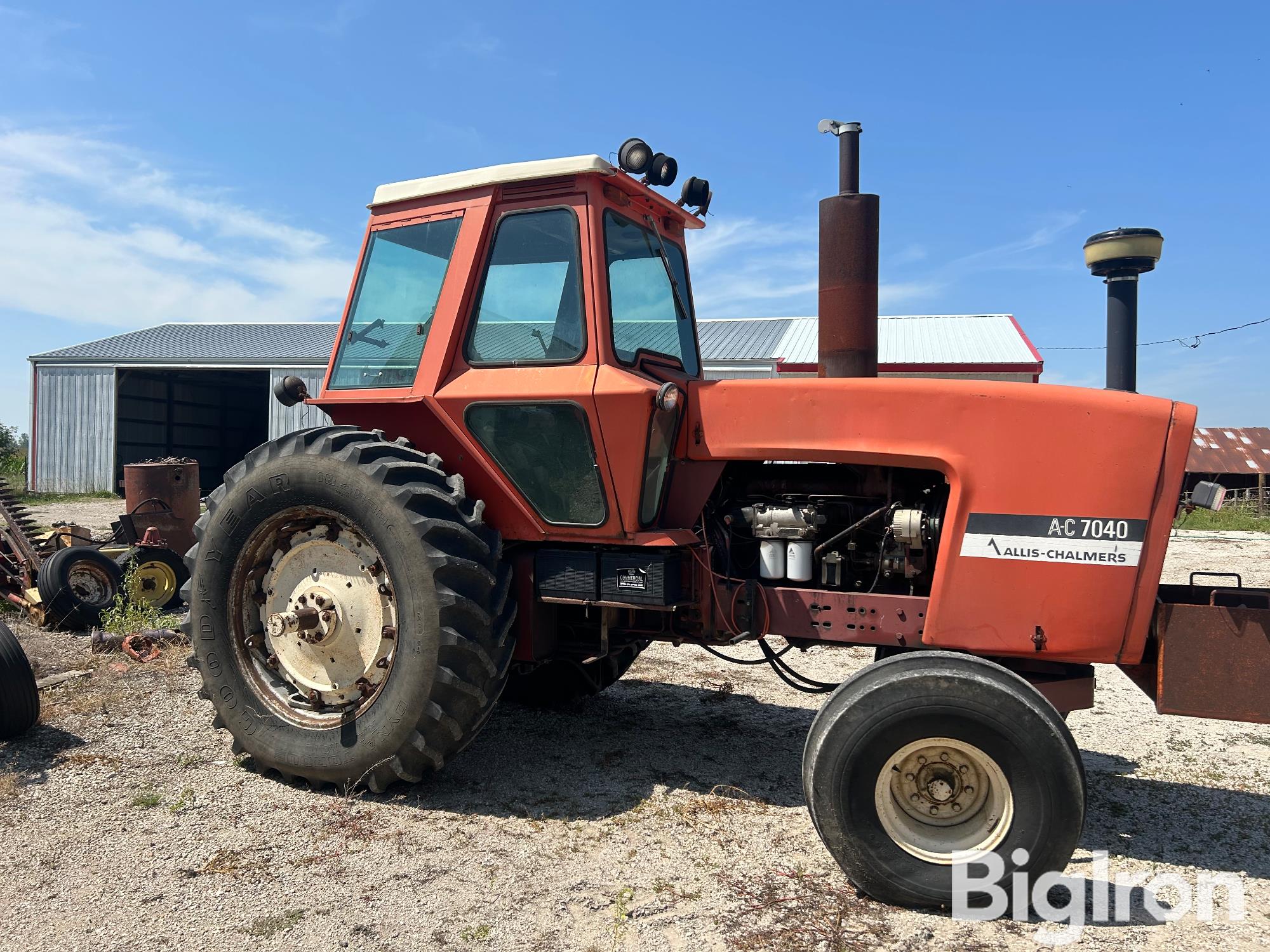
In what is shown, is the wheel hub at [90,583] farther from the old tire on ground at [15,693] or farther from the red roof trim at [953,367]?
the red roof trim at [953,367]

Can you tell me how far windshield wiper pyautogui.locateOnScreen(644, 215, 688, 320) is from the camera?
4.51 metres

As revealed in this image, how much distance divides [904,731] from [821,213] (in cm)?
240

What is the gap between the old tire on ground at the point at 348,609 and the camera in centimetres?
376

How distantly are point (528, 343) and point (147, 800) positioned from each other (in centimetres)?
249

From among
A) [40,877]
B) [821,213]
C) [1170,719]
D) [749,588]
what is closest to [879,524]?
[749,588]

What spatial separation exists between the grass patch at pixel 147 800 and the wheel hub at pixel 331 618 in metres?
0.65

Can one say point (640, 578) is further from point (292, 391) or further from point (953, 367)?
point (953, 367)

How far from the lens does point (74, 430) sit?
23.0m

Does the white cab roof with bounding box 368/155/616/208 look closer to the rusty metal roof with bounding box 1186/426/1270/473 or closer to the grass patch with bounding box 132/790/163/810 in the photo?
the grass patch with bounding box 132/790/163/810

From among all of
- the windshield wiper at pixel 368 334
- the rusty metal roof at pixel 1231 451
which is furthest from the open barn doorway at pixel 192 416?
the rusty metal roof at pixel 1231 451

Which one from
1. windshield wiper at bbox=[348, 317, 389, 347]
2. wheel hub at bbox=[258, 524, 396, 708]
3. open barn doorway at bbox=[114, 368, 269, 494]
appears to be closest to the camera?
wheel hub at bbox=[258, 524, 396, 708]

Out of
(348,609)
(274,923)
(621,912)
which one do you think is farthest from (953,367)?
(274,923)

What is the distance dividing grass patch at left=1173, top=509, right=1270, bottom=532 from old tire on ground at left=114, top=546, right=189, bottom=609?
2061cm

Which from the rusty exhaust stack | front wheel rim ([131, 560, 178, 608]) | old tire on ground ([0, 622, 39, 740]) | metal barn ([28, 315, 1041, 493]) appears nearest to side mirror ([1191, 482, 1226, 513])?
the rusty exhaust stack
